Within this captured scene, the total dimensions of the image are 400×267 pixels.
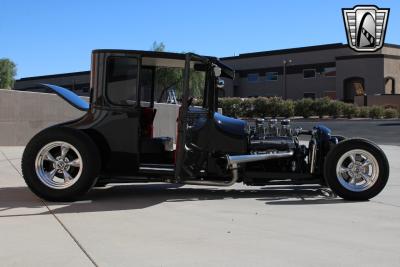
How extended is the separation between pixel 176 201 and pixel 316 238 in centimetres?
250

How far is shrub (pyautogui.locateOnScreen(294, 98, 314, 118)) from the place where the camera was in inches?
1626

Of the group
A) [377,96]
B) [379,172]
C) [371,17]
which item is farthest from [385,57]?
[379,172]

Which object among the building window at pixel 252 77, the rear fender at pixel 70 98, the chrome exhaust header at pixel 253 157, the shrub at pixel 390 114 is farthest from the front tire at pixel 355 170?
the building window at pixel 252 77

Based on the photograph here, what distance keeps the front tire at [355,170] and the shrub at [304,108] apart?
34519 mm

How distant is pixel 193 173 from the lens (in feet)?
23.9

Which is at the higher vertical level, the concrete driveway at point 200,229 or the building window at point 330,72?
the building window at point 330,72

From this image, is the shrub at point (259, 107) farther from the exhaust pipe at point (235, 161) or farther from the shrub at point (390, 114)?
the exhaust pipe at point (235, 161)

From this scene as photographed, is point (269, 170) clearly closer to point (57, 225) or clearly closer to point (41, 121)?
point (57, 225)

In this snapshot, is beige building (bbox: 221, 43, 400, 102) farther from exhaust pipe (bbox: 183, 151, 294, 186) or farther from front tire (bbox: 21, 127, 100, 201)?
front tire (bbox: 21, 127, 100, 201)

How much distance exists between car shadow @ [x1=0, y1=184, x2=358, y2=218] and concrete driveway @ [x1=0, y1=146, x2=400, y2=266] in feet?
0.04

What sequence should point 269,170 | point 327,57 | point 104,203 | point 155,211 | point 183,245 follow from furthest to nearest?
1. point 327,57
2. point 269,170
3. point 104,203
4. point 155,211
5. point 183,245

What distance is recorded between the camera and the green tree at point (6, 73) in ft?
270

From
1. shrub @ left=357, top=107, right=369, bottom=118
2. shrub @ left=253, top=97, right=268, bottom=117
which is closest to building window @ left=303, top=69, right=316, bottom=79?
shrub @ left=357, top=107, right=369, bottom=118
